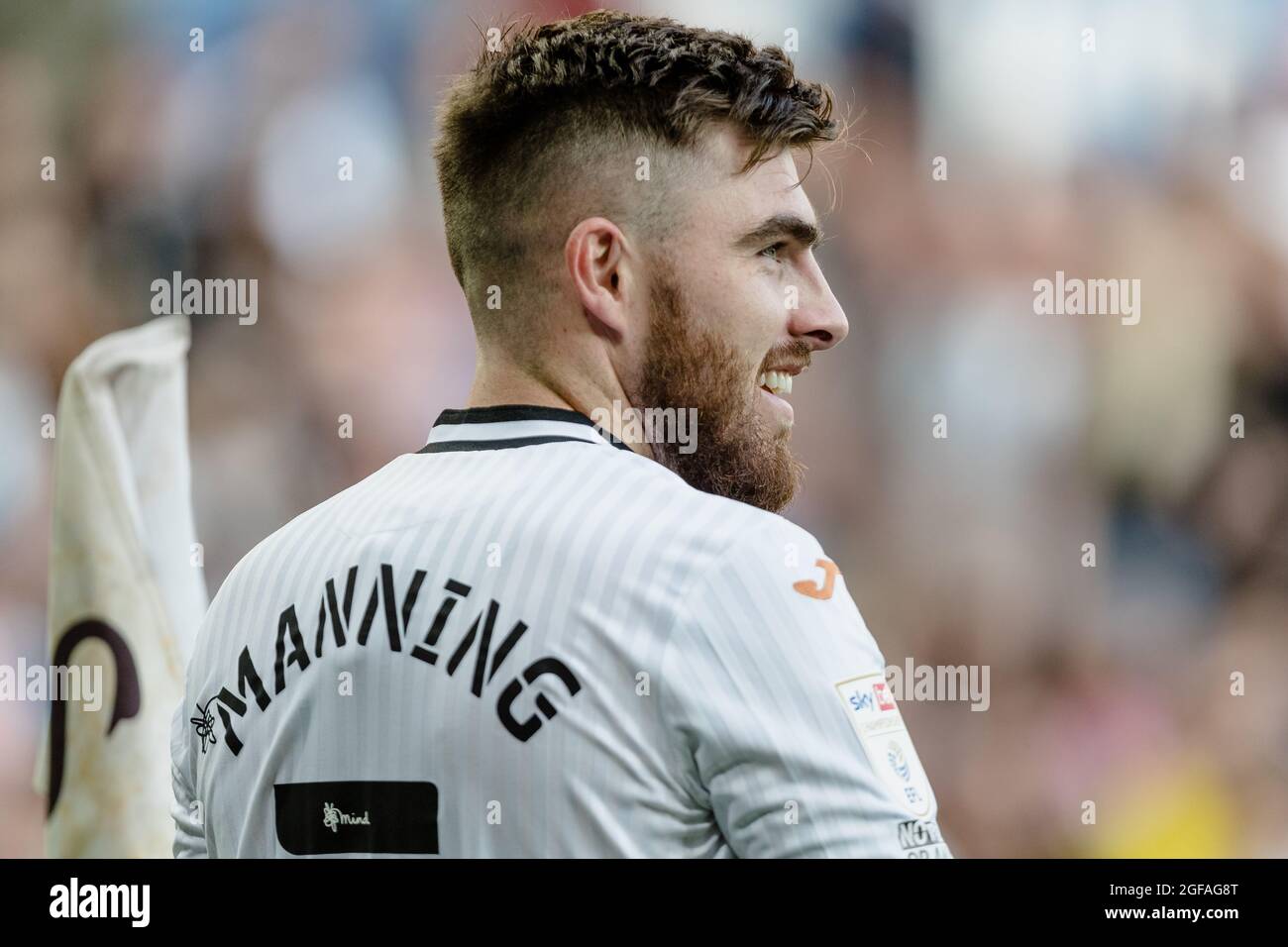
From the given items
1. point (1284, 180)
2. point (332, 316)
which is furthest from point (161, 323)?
point (1284, 180)

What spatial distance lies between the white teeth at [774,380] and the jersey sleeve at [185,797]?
0.77 meters

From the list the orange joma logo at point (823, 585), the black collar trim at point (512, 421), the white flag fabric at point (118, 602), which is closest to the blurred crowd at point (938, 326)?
the white flag fabric at point (118, 602)

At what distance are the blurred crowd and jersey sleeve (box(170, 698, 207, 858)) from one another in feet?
5.67

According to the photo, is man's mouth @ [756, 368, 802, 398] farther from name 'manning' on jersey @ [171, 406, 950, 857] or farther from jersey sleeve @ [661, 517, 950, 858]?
jersey sleeve @ [661, 517, 950, 858]

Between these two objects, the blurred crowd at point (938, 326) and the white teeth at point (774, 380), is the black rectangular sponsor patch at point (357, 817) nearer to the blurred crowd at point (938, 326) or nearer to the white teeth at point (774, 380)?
the white teeth at point (774, 380)

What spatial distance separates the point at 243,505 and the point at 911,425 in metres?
1.85

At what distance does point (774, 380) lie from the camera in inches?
60.7

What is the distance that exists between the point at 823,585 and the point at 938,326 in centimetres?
264

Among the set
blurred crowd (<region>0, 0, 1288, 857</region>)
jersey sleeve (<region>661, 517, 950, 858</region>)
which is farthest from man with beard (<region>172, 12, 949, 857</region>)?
blurred crowd (<region>0, 0, 1288, 857</region>)

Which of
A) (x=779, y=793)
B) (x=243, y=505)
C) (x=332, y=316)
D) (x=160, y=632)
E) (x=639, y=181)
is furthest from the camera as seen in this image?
(x=332, y=316)

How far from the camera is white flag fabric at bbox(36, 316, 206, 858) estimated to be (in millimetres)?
2859

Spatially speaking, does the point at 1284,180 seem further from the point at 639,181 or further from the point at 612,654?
the point at 612,654

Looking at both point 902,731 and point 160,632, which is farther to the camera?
point 160,632
